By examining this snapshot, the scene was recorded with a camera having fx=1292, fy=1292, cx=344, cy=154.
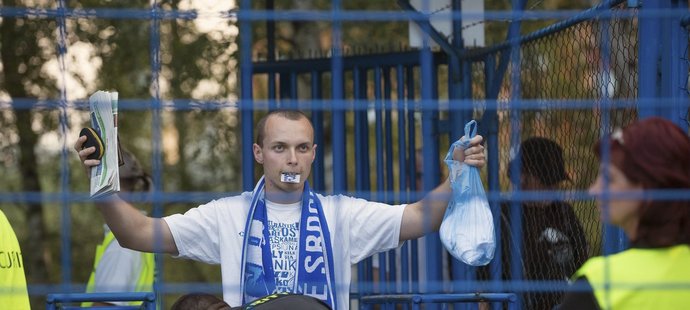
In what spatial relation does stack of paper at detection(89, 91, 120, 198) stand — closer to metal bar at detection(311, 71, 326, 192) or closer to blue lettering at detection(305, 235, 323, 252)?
blue lettering at detection(305, 235, 323, 252)

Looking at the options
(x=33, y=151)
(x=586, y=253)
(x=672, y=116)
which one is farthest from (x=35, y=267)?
(x=672, y=116)

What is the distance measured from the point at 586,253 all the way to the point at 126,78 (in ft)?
17.4

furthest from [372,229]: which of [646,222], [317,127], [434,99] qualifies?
[317,127]

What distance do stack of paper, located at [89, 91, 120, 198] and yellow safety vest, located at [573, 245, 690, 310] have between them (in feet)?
4.19

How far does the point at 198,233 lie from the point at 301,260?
1.12ft

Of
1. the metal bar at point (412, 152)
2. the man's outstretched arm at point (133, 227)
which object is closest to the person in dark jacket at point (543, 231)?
the metal bar at point (412, 152)

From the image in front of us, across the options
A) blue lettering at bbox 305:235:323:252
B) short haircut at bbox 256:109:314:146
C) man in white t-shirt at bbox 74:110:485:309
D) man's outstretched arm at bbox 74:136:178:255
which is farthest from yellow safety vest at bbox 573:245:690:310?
short haircut at bbox 256:109:314:146

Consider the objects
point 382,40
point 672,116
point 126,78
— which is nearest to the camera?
point 672,116

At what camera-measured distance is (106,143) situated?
329cm

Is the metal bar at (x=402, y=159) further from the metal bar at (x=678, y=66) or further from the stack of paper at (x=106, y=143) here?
the stack of paper at (x=106, y=143)

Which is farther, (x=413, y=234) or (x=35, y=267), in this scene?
(x=35, y=267)

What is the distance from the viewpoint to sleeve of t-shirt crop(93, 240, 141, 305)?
18.0 ft

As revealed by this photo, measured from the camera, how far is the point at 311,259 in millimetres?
3830

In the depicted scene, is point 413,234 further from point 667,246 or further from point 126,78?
point 126,78
